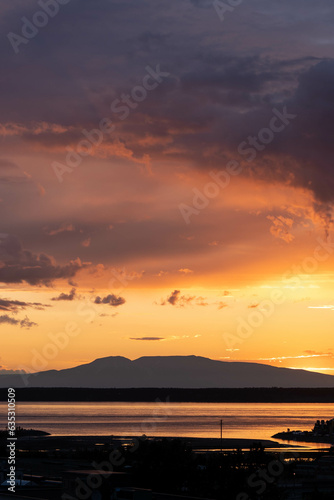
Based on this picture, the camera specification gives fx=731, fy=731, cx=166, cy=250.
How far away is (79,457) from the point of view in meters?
82.8

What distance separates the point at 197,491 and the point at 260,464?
42.1 feet

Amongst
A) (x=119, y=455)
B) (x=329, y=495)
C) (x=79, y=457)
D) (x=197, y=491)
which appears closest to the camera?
(x=197, y=491)

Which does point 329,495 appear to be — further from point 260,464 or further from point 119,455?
point 119,455

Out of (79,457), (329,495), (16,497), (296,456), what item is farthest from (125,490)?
(296,456)

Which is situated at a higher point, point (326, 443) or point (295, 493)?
point (326, 443)

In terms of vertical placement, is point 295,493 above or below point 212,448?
below

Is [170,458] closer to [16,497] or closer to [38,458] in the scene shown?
[16,497]

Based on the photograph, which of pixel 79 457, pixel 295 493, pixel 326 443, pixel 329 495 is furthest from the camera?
pixel 326 443

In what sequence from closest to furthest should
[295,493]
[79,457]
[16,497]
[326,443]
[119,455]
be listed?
[16,497]
[295,493]
[119,455]
[79,457]
[326,443]

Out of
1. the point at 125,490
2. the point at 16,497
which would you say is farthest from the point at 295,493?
the point at 16,497

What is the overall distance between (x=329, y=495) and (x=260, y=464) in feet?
24.0

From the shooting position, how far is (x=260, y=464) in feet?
185

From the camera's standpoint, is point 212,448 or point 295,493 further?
point 212,448

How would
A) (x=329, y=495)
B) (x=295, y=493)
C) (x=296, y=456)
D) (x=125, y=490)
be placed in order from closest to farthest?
(x=125, y=490) < (x=329, y=495) < (x=295, y=493) < (x=296, y=456)
